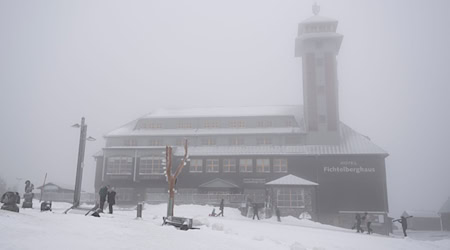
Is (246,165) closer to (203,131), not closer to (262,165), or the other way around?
(262,165)

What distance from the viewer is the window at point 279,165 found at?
4656 centimetres

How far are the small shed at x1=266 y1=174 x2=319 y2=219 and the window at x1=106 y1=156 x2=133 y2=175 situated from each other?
18.0 metres

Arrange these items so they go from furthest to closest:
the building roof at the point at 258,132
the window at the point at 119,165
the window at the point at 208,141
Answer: the window at the point at 208,141 → the window at the point at 119,165 → the building roof at the point at 258,132

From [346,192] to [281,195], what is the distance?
799cm

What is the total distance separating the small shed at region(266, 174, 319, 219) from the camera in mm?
41375

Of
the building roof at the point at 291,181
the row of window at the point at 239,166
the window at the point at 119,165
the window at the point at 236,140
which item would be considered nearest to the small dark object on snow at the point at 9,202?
the building roof at the point at 291,181

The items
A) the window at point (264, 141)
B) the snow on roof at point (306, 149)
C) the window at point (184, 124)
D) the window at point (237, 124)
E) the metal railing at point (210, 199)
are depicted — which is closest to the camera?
the metal railing at point (210, 199)

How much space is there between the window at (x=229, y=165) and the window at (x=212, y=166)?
0.98 m

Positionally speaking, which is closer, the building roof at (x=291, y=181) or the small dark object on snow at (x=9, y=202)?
the small dark object on snow at (x=9, y=202)

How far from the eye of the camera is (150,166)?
48.6m

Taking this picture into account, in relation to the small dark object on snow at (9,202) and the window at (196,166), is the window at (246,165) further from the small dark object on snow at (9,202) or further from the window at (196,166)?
the small dark object on snow at (9,202)

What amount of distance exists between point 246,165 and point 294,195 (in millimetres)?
7793

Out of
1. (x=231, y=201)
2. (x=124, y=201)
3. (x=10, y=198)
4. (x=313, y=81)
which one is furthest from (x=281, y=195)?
(x=10, y=198)

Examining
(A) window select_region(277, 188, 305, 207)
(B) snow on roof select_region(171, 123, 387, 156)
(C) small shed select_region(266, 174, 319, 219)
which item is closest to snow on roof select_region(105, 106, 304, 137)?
(B) snow on roof select_region(171, 123, 387, 156)
